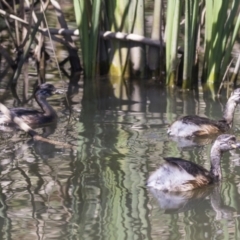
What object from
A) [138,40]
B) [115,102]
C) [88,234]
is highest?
[138,40]

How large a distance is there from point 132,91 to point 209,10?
Answer: 134 centimetres

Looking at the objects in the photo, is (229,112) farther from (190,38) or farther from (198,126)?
(190,38)

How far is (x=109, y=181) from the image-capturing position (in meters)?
6.62

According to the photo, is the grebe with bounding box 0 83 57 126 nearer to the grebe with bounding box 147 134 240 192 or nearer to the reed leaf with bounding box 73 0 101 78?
the reed leaf with bounding box 73 0 101 78

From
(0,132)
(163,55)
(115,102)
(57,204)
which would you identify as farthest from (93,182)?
(163,55)

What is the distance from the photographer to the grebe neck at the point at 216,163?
666 cm

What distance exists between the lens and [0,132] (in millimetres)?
8195

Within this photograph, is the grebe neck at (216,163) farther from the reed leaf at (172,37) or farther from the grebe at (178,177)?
the reed leaf at (172,37)

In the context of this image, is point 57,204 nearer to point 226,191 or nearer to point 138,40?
point 226,191

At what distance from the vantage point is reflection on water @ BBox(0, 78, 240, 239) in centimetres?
561

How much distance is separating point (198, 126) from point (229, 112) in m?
0.65

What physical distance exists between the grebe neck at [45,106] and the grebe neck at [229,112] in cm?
173

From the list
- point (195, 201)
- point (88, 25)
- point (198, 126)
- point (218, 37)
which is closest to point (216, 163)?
point (195, 201)

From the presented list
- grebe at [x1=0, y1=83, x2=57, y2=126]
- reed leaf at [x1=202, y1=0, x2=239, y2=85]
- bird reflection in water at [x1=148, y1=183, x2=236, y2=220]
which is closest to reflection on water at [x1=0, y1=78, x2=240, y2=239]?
bird reflection in water at [x1=148, y1=183, x2=236, y2=220]
